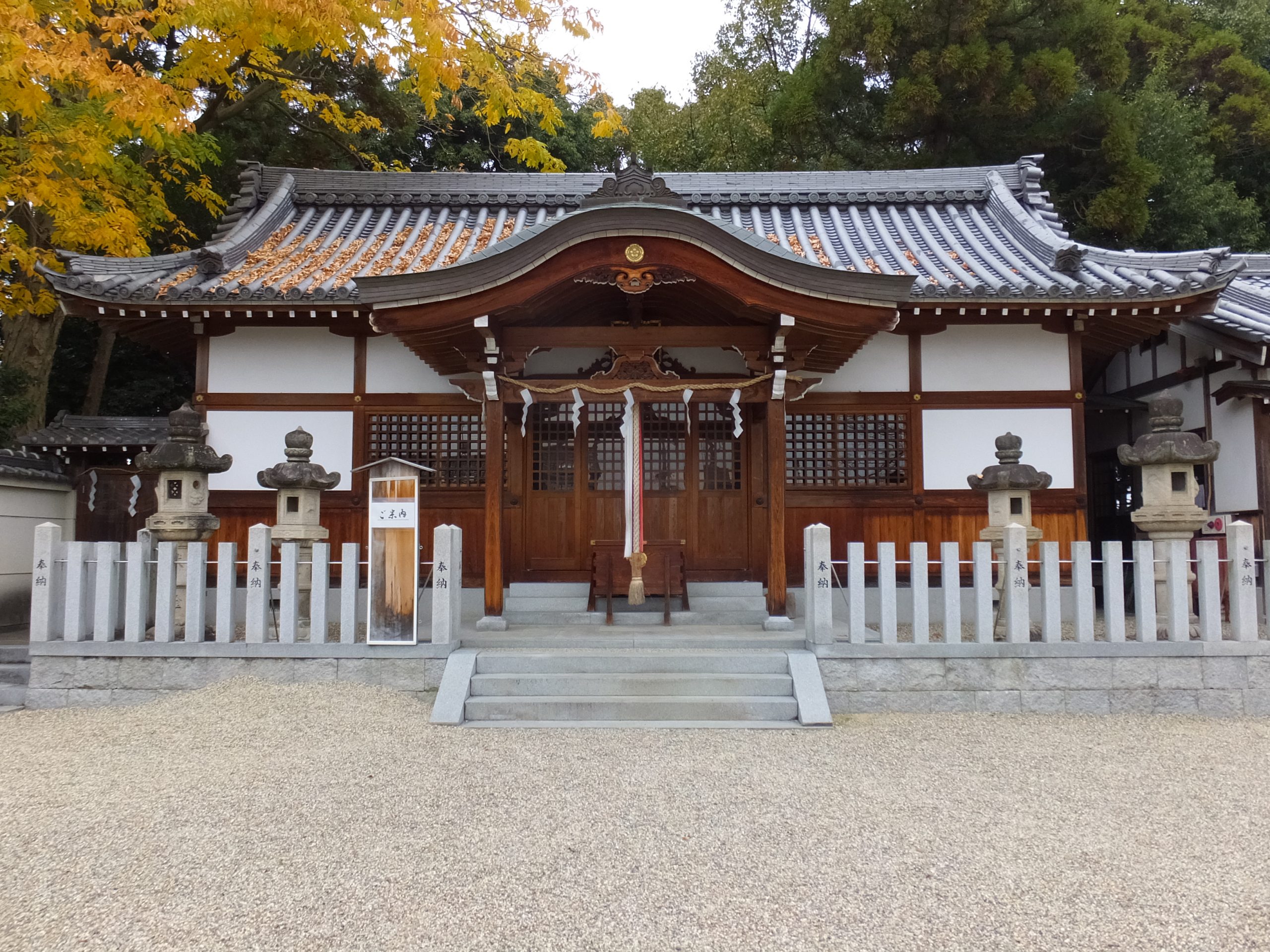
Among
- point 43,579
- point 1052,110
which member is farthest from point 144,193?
point 1052,110

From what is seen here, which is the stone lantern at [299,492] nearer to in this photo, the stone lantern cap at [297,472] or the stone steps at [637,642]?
the stone lantern cap at [297,472]

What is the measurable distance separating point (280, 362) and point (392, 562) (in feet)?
12.6

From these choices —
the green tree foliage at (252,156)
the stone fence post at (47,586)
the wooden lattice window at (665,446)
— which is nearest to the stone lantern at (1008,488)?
the wooden lattice window at (665,446)

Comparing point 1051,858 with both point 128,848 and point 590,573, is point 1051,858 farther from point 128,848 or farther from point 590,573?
point 590,573

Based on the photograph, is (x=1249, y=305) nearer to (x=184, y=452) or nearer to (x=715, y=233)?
(x=715, y=233)

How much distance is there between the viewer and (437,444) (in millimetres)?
9117

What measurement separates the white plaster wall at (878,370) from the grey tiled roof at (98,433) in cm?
837

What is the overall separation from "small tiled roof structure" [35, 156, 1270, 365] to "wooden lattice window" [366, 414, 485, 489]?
1.55 metres

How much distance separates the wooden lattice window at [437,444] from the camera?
906 centimetres

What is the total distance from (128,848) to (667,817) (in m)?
2.63

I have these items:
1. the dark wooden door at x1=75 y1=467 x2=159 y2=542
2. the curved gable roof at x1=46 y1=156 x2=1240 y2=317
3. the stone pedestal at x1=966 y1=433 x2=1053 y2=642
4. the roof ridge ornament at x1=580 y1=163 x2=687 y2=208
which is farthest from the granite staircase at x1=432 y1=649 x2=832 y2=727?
the dark wooden door at x1=75 y1=467 x2=159 y2=542

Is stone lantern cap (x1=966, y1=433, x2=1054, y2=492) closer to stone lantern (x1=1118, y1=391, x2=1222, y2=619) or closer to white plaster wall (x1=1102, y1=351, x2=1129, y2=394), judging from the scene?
stone lantern (x1=1118, y1=391, x2=1222, y2=619)

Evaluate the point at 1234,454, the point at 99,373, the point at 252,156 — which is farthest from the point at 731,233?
the point at 99,373

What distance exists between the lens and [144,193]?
11.8 meters
